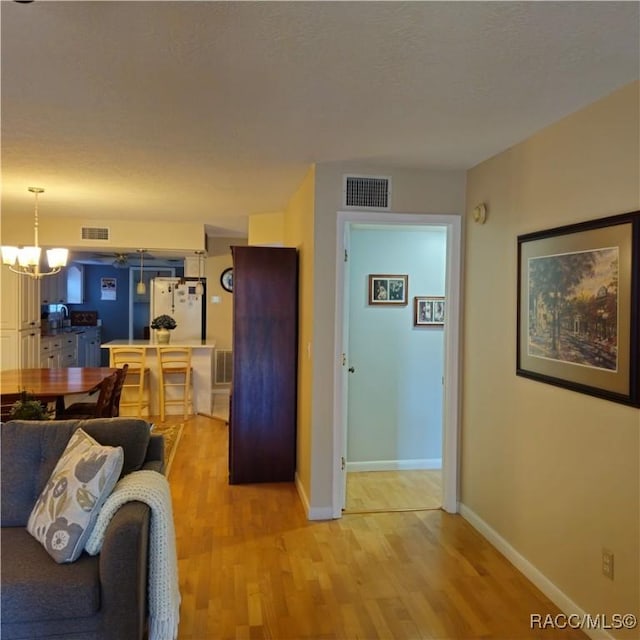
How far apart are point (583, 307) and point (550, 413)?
1.91 feet

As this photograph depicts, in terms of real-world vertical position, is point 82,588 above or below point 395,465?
above

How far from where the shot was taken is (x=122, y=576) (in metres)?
1.85

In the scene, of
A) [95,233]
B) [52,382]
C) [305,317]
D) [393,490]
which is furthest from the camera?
[95,233]

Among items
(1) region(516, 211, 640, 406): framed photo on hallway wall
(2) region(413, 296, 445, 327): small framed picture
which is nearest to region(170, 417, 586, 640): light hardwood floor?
(1) region(516, 211, 640, 406): framed photo on hallway wall

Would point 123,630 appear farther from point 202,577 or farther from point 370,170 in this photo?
point 370,170

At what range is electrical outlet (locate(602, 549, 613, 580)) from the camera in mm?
2201

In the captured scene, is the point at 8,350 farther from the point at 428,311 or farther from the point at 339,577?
the point at 339,577

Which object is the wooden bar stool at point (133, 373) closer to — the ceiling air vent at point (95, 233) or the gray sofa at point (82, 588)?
the ceiling air vent at point (95, 233)

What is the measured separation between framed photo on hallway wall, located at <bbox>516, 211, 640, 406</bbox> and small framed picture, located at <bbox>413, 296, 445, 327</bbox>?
1667 millimetres

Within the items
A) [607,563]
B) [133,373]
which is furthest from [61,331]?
[607,563]

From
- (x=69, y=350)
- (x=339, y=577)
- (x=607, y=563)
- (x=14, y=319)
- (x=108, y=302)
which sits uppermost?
(x=108, y=302)

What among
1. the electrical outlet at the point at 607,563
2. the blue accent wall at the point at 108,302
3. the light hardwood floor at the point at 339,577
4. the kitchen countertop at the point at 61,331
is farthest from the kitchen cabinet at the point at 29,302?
the electrical outlet at the point at 607,563

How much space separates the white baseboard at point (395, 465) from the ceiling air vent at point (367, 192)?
226 centimetres

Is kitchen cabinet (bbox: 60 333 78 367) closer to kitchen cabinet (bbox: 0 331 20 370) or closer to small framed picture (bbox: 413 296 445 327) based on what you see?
kitchen cabinet (bbox: 0 331 20 370)
